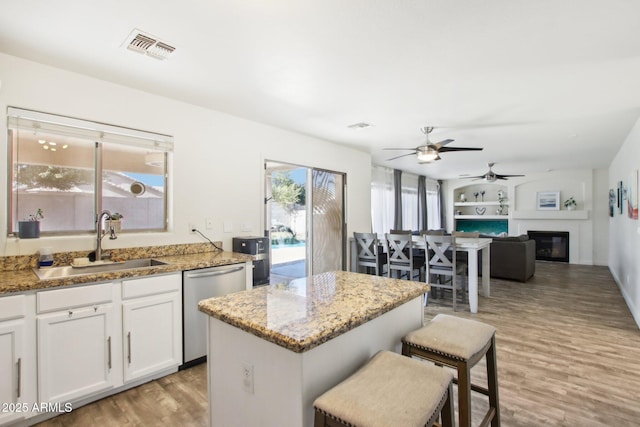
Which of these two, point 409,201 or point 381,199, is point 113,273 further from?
point 409,201

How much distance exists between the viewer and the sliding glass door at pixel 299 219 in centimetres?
428

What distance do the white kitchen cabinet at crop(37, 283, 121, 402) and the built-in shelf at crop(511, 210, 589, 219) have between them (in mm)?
9964

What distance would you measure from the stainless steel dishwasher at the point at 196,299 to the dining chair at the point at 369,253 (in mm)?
2681

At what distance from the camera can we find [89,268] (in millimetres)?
2547

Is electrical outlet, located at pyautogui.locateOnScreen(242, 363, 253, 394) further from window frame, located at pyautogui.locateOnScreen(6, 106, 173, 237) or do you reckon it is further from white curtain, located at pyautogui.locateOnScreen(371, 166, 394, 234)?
white curtain, located at pyautogui.locateOnScreen(371, 166, 394, 234)

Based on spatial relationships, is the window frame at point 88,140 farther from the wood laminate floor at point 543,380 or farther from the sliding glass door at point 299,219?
the wood laminate floor at point 543,380

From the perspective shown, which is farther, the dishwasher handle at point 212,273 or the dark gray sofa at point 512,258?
the dark gray sofa at point 512,258

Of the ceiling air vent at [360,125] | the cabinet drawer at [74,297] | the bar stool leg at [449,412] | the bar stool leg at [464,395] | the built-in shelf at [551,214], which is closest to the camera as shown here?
the bar stool leg at [449,412]

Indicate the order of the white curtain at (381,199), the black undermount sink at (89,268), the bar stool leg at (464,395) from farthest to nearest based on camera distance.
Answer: the white curtain at (381,199), the black undermount sink at (89,268), the bar stool leg at (464,395)

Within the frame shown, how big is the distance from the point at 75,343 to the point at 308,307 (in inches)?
68.5

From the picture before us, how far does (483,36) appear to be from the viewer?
203 centimetres

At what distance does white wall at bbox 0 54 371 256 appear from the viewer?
7.75 ft

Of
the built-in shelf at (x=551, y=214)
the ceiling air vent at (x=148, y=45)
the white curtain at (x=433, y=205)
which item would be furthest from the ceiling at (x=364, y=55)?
the white curtain at (x=433, y=205)

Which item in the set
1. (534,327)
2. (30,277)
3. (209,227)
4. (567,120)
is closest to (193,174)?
(209,227)
